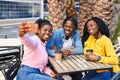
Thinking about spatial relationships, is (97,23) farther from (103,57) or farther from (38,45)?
(38,45)

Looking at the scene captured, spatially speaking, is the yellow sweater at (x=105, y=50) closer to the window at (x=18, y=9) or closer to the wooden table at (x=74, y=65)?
the wooden table at (x=74, y=65)

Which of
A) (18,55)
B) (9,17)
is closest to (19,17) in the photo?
(9,17)

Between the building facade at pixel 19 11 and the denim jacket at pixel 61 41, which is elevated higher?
the denim jacket at pixel 61 41

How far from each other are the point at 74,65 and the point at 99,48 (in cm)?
44

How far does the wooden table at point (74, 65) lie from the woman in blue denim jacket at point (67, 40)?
7.7 inches

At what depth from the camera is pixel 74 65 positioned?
3.52 metres

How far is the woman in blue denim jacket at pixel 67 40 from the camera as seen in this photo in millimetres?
3982

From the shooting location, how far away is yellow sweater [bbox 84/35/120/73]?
3601 millimetres

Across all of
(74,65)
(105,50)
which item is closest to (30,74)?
(74,65)

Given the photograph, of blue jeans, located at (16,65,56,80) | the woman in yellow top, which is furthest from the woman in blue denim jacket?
blue jeans, located at (16,65,56,80)

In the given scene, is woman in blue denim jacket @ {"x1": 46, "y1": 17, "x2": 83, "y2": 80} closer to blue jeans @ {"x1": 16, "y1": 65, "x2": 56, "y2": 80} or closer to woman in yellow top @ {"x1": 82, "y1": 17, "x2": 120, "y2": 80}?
woman in yellow top @ {"x1": 82, "y1": 17, "x2": 120, "y2": 80}

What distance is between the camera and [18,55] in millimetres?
4410

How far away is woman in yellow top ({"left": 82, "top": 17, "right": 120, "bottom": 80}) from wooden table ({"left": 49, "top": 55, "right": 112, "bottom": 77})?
0.32 ft

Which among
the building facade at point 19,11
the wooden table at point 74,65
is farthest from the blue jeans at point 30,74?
the building facade at point 19,11
